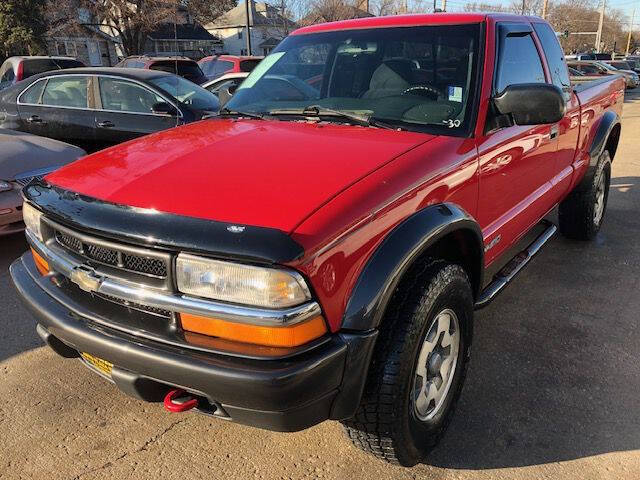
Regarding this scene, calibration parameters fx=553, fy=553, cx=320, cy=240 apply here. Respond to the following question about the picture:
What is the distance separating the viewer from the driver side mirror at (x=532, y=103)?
2.67 metres

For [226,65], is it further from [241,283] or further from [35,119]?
[241,283]

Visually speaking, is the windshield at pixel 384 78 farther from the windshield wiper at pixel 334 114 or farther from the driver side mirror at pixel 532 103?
the driver side mirror at pixel 532 103

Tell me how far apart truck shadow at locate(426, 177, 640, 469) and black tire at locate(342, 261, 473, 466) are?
11.0 inches

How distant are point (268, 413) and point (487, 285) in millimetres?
1765

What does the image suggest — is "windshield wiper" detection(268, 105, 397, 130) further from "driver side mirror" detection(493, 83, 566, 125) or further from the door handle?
the door handle

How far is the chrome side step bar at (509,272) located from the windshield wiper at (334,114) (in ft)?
3.43

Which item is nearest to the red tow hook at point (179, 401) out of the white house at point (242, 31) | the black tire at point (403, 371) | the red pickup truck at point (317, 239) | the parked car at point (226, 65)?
the red pickup truck at point (317, 239)

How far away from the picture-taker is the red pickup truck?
1847 millimetres

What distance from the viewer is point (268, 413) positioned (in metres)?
1.87

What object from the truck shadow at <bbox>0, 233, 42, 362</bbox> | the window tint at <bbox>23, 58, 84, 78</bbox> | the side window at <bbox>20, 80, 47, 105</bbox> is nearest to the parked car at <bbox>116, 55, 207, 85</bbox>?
the window tint at <bbox>23, 58, 84, 78</bbox>

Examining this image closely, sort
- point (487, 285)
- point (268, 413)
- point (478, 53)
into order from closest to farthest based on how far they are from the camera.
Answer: point (268, 413)
point (478, 53)
point (487, 285)

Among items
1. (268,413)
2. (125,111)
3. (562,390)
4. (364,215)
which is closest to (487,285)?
(562,390)

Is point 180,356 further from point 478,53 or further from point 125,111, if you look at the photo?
point 125,111

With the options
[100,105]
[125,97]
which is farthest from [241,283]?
[100,105]
